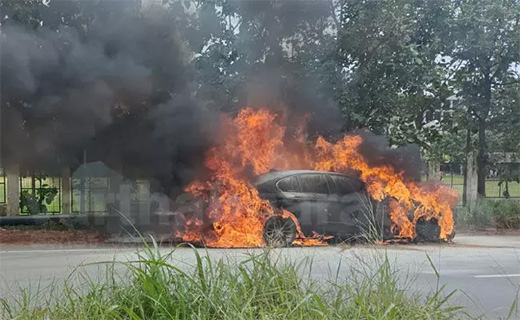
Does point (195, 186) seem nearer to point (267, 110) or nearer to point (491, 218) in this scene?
point (267, 110)

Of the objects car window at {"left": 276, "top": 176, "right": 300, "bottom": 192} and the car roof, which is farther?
the car roof

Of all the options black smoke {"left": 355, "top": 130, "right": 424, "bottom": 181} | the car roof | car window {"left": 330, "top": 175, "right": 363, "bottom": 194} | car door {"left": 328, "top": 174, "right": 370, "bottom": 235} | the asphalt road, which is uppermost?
black smoke {"left": 355, "top": 130, "right": 424, "bottom": 181}

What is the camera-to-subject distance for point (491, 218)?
7.25m

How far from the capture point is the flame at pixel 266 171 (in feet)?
19.5

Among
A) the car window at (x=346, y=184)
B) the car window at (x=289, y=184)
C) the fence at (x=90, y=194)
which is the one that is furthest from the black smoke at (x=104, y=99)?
the car window at (x=346, y=184)

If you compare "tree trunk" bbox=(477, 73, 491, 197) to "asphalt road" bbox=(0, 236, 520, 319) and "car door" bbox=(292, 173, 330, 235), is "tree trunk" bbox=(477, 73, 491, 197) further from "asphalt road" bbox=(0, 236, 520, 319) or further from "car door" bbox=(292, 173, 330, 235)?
"car door" bbox=(292, 173, 330, 235)

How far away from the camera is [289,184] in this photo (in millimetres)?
6145

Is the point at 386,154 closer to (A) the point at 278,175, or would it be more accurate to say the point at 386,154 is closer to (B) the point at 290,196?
(A) the point at 278,175

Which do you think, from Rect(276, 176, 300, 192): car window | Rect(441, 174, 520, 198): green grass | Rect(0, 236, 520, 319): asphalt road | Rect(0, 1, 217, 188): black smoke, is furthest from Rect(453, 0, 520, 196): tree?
Rect(0, 1, 217, 188): black smoke

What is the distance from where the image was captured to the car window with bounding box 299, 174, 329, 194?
20.1 feet

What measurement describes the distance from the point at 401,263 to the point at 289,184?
253 centimetres

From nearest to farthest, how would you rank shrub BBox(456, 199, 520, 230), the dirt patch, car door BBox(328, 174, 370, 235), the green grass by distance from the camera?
1. car door BBox(328, 174, 370, 235)
2. the dirt patch
3. shrub BBox(456, 199, 520, 230)
4. the green grass

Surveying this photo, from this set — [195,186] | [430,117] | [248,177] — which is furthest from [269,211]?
[430,117]

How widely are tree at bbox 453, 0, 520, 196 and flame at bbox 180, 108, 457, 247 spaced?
1.64 m
